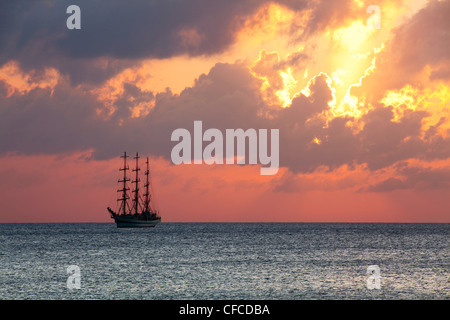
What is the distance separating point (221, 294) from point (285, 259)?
3319 centimetres

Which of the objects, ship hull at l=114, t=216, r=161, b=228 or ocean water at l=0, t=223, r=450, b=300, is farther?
ship hull at l=114, t=216, r=161, b=228

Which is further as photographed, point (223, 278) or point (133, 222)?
point (133, 222)

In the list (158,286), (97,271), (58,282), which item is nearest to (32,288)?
(58,282)

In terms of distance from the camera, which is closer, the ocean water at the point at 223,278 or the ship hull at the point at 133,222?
the ocean water at the point at 223,278

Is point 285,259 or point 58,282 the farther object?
point 285,259

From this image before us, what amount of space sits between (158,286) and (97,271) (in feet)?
47.8

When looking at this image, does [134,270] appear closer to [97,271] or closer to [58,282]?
[97,271]

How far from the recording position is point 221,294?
43094 millimetres
